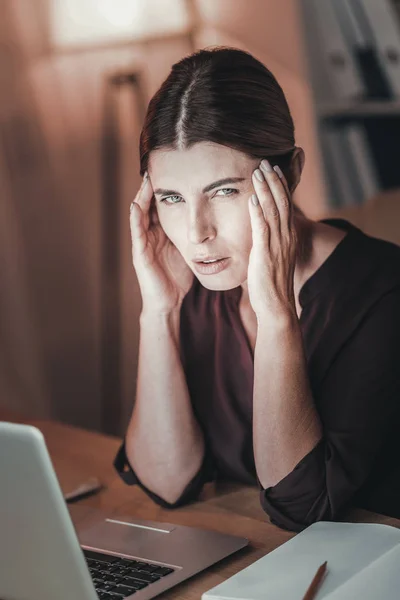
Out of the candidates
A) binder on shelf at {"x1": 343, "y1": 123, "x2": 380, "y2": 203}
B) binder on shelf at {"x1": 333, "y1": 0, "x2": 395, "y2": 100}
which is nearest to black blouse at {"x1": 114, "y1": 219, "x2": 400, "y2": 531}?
binder on shelf at {"x1": 343, "y1": 123, "x2": 380, "y2": 203}

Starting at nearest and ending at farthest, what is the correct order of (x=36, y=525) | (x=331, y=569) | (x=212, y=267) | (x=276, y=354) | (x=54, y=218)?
(x=36, y=525) < (x=331, y=569) < (x=276, y=354) < (x=212, y=267) < (x=54, y=218)

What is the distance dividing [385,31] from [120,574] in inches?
68.6

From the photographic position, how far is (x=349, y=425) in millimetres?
1248

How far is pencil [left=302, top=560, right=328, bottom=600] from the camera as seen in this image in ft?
3.12

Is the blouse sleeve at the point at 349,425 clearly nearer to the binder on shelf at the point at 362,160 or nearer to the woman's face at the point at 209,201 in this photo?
the woman's face at the point at 209,201

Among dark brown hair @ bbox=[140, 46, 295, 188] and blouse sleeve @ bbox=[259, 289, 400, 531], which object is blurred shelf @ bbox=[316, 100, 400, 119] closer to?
dark brown hair @ bbox=[140, 46, 295, 188]

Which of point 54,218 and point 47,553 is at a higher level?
point 54,218

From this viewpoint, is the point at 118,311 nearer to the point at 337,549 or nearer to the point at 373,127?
the point at 373,127

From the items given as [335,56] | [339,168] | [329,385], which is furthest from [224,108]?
[335,56]

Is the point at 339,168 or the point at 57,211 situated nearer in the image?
the point at 339,168

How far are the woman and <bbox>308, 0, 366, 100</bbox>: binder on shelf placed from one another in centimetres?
107

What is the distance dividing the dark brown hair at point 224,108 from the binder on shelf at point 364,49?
1.10 m

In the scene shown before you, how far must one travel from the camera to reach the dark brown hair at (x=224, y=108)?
1.27 m

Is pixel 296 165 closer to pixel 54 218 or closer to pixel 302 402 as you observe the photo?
pixel 302 402
